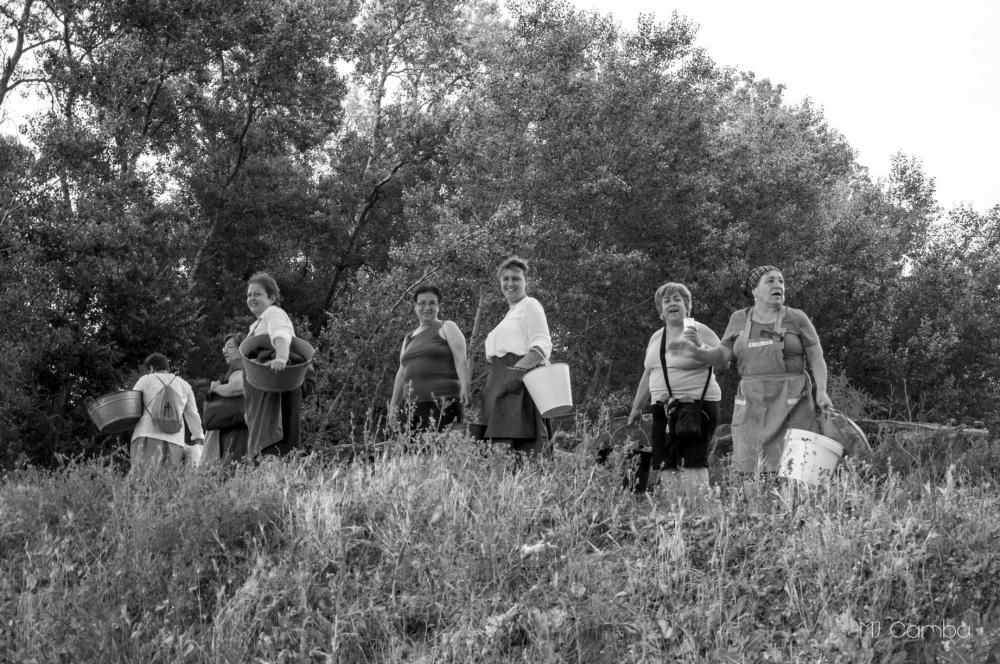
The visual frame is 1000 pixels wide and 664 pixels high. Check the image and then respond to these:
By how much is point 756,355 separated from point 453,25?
2315cm

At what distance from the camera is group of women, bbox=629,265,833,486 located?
6199mm

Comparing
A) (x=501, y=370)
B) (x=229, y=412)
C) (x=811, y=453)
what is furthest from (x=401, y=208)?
(x=811, y=453)

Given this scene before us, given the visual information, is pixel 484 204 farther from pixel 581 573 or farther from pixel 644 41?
pixel 581 573

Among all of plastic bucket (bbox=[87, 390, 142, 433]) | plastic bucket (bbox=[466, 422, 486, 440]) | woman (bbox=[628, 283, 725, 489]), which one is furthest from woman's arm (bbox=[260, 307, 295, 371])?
plastic bucket (bbox=[87, 390, 142, 433])

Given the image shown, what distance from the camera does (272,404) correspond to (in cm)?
698

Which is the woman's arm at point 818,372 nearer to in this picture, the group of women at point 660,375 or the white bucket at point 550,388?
the group of women at point 660,375

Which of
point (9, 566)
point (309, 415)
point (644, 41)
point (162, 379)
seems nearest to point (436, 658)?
point (9, 566)

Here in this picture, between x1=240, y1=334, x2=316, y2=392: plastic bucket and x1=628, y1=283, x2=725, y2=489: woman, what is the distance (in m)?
2.21

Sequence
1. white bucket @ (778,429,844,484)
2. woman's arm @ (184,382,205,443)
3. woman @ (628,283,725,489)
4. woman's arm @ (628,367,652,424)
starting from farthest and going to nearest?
woman's arm @ (184,382,205,443) < woman's arm @ (628,367,652,424) < woman @ (628,283,725,489) < white bucket @ (778,429,844,484)

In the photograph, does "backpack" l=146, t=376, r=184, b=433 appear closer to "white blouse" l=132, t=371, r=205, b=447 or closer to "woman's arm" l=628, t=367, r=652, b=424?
"white blouse" l=132, t=371, r=205, b=447

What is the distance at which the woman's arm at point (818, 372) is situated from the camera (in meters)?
6.07

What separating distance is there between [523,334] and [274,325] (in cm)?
158

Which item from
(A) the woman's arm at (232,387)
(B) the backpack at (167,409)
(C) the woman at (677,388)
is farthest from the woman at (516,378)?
(B) the backpack at (167,409)

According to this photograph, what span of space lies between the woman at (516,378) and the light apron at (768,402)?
3.83ft
